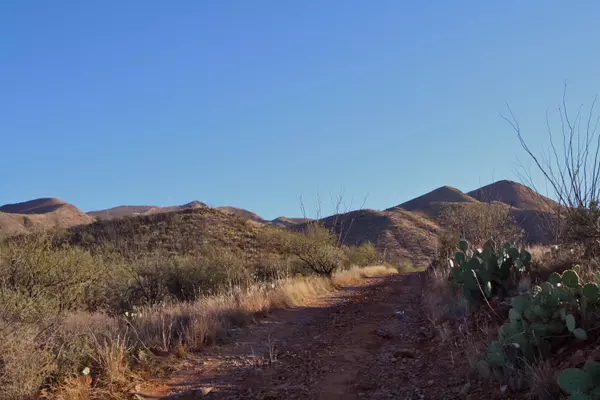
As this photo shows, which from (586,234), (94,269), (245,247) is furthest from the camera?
(245,247)

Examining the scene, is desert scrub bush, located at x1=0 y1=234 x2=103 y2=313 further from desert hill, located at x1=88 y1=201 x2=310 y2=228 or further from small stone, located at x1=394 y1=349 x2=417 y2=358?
desert hill, located at x1=88 y1=201 x2=310 y2=228

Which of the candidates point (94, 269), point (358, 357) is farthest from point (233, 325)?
point (94, 269)

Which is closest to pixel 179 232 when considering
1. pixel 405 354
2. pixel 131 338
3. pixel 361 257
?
pixel 361 257

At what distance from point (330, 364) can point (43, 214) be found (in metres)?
101

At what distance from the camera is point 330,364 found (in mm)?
6969

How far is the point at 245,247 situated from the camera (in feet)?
128

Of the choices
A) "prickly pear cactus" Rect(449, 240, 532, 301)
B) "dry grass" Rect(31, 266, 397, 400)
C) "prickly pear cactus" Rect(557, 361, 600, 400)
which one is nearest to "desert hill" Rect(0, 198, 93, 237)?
"dry grass" Rect(31, 266, 397, 400)

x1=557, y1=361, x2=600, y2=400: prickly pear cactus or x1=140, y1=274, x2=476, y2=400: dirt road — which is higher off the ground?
x1=557, y1=361, x2=600, y2=400: prickly pear cactus

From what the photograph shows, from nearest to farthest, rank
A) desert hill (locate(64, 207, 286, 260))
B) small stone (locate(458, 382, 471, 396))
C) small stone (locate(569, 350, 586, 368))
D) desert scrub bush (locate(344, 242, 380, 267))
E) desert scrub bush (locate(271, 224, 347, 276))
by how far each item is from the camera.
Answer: small stone (locate(569, 350, 586, 368))
small stone (locate(458, 382, 471, 396))
desert scrub bush (locate(271, 224, 347, 276))
desert scrub bush (locate(344, 242, 380, 267))
desert hill (locate(64, 207, 286, 260))

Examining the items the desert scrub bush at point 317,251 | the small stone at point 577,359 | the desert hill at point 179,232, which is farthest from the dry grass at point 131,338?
the desert hill at point 179,232

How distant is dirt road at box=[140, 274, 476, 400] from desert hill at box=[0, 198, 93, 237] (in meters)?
71.5

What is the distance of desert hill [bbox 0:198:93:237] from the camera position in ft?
251

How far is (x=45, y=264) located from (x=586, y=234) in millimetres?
12257

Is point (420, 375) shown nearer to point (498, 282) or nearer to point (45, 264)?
point (498, 282)
